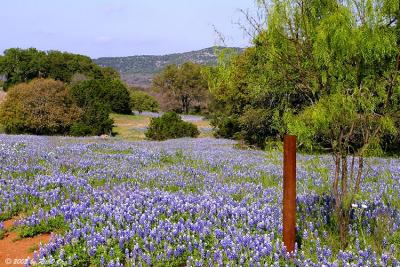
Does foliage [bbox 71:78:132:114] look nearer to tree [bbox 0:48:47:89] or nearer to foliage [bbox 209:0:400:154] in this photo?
tree [bbox 0:48:47:89]

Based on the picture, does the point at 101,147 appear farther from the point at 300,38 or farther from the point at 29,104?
the point at 29,104

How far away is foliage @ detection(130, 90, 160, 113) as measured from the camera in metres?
78.4

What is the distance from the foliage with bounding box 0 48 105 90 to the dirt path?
82.9 m

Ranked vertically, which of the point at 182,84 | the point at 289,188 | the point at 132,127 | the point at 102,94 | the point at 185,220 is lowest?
the point at 132,127

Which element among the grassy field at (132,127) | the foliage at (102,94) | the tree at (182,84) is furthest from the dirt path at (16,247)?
the tree at (182,84)

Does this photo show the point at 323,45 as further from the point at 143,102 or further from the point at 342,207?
the point at 143,102

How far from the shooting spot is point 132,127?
47656mm

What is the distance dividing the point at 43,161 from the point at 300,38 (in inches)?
346

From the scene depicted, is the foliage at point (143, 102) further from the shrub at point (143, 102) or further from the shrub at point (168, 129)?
the shrub at point (168, 129)

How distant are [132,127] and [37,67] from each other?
4812 cm

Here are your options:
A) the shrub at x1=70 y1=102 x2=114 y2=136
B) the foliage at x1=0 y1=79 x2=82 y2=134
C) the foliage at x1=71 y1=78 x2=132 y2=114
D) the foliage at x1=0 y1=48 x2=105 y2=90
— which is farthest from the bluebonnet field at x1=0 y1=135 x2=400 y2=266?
the foliage at x1=0 y1=48 x2=105 y2=90

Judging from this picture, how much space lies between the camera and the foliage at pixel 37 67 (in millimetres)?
87438

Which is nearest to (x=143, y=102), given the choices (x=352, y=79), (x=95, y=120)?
(x=95, y=120)

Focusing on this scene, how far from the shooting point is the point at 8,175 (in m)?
10.1
